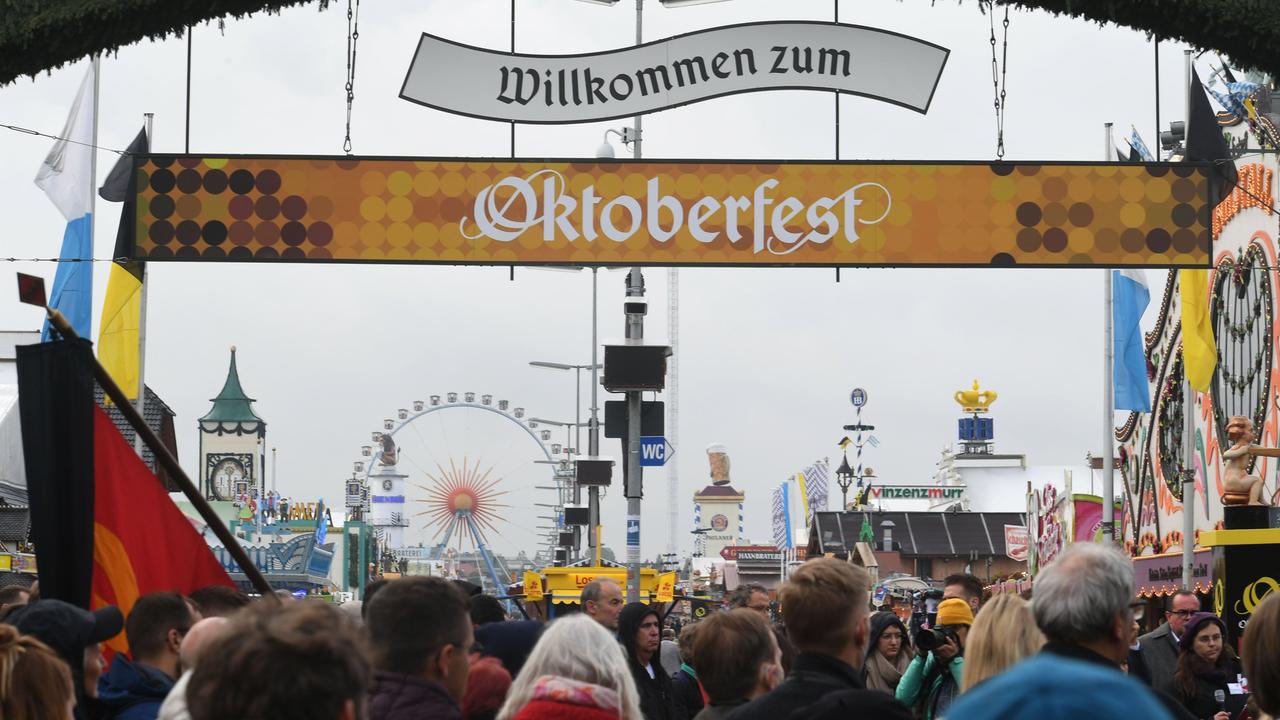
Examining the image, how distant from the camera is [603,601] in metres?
8.79

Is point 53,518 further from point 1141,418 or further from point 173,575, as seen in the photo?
point 1141,418

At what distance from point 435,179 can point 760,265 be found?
7.86 feet

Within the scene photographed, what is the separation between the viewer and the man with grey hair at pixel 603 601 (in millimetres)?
8766

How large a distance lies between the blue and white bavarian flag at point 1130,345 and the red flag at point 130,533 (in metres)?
23.3

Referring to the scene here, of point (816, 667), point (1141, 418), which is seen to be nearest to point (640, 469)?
point (816, 667)

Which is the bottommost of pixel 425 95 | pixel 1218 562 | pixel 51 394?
pixel 1218 562

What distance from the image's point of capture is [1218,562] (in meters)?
12.1

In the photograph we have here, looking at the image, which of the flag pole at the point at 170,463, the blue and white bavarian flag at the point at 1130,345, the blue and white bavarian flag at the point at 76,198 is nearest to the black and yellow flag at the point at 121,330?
the blue and white bavarian flag at the point at 76,198

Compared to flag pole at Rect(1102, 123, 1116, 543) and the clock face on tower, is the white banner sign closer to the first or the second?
flag pole at Rect(1102, 123, 1116, 543)

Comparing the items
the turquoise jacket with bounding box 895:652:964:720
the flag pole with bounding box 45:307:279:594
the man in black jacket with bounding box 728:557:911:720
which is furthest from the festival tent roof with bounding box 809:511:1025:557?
the man in black jacket with bounding box 728:557:911:720

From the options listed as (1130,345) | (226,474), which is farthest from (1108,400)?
(226,474)

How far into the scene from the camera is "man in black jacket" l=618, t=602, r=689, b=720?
8.68 metres

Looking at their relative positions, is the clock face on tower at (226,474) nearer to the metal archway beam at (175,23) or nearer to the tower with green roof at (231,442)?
the tower with green roof at (231,442)

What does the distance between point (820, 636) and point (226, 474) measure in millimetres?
120210
